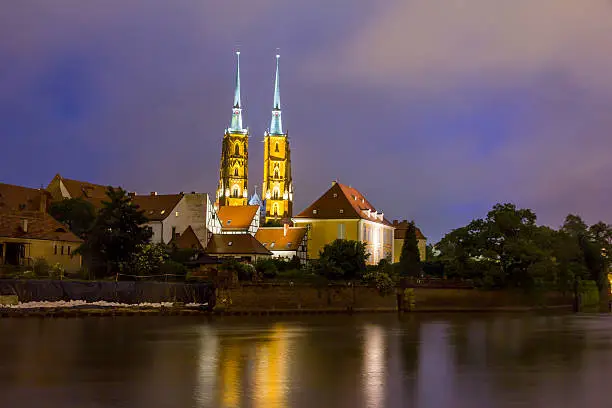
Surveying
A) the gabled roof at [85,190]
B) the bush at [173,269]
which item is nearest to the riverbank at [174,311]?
the bush at [173,269]

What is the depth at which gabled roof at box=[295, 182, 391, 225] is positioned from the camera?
107 metres

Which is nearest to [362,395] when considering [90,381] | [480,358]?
[90,381]

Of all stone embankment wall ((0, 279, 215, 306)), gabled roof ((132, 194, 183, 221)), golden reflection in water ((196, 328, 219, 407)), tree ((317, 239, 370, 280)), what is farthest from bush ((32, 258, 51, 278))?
gabled roof ((132, 194, 183, 221))

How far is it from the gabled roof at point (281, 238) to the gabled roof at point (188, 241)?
11358 millimetres

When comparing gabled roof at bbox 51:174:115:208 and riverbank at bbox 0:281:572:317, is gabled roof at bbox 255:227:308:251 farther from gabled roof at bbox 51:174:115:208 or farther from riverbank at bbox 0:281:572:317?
riverbank at bbox 0:281:572:317

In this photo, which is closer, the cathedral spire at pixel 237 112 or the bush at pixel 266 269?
the bush at pixel 266 269

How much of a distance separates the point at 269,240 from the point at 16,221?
41.6m

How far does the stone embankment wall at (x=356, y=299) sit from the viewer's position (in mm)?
66250

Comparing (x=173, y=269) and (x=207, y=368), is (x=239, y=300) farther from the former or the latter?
(x=207, y=368)

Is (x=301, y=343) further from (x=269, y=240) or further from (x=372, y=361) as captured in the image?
(x=269, y=240)

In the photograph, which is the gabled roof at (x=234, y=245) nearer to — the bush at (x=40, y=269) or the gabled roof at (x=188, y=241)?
the gabled roof at (x=188, y=241)

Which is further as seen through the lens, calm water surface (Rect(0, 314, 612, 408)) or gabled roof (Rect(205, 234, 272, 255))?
gabled roof (Rect(205, 234, 272, 255))

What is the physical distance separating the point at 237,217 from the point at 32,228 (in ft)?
155

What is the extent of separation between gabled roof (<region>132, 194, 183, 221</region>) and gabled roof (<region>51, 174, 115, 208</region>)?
193 inches
